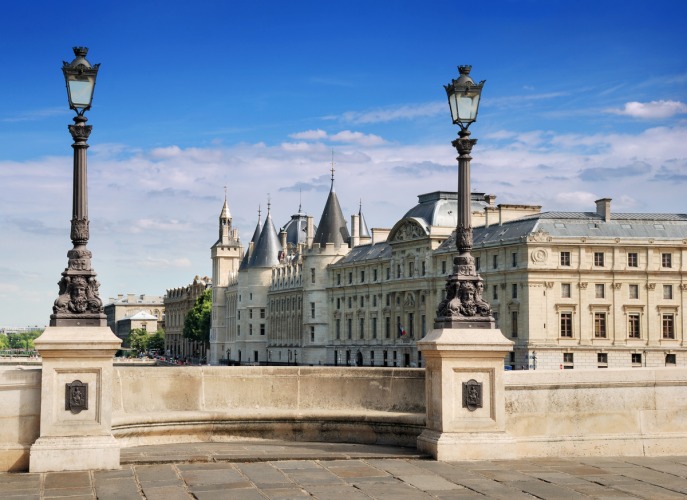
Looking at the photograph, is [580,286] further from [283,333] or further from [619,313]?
[283,333]

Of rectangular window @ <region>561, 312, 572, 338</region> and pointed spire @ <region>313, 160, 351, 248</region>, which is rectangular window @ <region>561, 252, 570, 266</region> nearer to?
rectangular window @ <region>561, 312, 572, 338</region>

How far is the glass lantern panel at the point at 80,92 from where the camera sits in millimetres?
14469

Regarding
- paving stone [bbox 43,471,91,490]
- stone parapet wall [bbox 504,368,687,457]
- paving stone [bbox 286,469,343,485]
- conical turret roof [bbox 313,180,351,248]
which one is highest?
conical turret roof [bbox 313,180,351,248]

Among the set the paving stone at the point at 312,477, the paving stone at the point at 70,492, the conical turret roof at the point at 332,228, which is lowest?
the paving stone at the point at 70,492

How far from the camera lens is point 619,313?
85375 mm

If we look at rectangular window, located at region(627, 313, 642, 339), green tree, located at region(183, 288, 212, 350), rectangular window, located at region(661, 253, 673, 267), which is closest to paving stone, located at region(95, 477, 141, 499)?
rectangular window, located at region(627, 313, 642, 339)

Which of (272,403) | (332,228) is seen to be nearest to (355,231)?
(332,228)

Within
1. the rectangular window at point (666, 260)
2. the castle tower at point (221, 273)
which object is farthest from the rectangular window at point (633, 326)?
the castle tower at point (221, 273)

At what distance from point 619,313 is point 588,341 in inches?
135

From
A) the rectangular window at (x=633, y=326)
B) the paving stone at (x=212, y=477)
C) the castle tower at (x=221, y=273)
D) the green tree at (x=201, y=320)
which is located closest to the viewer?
the paving stone at (x=212, y=477)

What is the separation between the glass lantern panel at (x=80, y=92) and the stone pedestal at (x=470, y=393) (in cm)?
560

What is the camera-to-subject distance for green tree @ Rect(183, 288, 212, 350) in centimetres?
18362

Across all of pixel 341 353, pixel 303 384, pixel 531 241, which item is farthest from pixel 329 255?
pixel 303 384

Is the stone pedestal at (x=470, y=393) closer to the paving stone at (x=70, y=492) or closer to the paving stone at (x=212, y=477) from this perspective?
the paving stone at (x=212, y=477)
